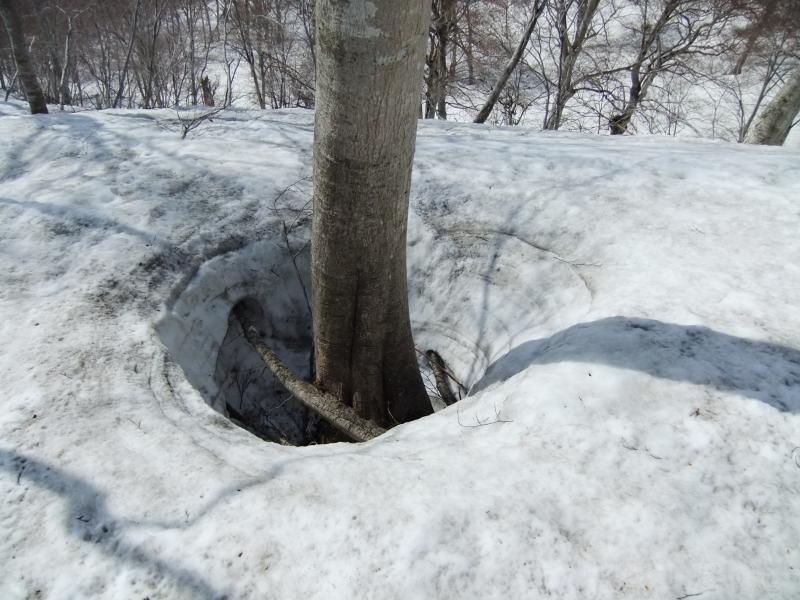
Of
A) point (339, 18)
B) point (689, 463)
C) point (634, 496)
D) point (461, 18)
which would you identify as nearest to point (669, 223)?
point (689, 463)

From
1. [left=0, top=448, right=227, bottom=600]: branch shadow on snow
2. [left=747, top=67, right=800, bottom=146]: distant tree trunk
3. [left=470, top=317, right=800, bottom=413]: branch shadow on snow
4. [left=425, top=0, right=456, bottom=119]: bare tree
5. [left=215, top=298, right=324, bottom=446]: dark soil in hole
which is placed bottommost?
[left=215, top=298, right=324, bottom=446]: dark soil in hole

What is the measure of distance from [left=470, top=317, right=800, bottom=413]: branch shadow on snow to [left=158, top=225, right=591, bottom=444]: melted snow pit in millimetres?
548

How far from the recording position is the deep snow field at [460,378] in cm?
172

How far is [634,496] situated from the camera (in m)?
1.88

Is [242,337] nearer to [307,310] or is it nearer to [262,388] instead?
[262,388]

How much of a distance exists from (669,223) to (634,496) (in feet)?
7.11

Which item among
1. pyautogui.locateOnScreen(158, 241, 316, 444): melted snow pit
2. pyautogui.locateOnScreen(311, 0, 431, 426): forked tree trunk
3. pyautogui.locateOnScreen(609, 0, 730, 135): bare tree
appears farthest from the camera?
pyautogui.locateOnScreen(609, 0, 730, 135): bare tree

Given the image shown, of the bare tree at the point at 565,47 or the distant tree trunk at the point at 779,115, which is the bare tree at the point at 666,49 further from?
the distant tree trunk at the point at 779,115

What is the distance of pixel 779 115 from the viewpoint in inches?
251

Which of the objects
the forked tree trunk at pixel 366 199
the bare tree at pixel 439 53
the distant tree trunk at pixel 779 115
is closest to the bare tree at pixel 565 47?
the bare tree at pixel 439 53

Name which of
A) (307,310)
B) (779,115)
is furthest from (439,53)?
(307,310)

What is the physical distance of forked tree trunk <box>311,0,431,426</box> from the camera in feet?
6.98

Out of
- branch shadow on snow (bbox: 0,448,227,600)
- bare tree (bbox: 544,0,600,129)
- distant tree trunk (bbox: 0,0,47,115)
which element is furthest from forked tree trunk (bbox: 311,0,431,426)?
bare tree (bbox: 544,0,600,129)

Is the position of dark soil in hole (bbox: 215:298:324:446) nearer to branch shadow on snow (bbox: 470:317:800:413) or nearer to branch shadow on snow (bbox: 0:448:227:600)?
branch shadow on snow (bbox: 0:448:227:600)
